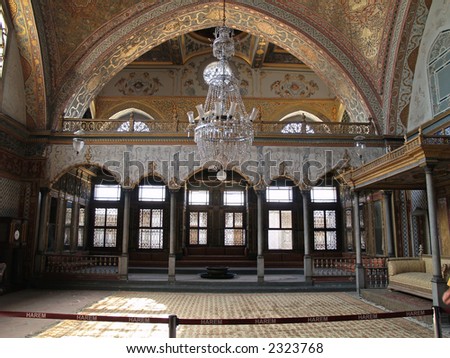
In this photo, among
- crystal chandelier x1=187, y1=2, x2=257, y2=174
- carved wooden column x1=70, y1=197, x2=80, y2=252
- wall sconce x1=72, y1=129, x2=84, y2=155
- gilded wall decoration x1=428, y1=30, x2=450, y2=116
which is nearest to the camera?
crystal chandelier x1=187, y1=2, x2=257, y2=174

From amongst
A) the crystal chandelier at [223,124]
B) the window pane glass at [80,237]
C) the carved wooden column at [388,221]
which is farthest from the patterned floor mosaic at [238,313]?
the window pane glass at [80,237]

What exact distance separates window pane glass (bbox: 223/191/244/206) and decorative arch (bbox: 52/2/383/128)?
505 centimetres

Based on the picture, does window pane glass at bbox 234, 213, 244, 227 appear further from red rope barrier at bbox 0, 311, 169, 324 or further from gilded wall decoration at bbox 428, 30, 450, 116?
red rope barrier at bbox 0, 311, 169, 324

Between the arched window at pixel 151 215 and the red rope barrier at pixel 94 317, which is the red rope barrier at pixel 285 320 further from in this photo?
the arched window at pixel 151 215

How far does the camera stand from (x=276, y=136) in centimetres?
970

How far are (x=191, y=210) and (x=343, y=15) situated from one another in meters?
7.77

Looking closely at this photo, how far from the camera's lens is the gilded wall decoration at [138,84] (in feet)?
41.1

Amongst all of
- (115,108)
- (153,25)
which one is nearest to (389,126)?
(153,25)

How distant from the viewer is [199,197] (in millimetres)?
13570

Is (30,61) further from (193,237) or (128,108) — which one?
(193,237)

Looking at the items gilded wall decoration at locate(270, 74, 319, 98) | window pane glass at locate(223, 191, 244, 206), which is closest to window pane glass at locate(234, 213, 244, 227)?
window pane glass at locate(223, 191, 244, 206)

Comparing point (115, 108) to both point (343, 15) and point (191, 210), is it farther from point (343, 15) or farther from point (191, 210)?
point (343, 15)

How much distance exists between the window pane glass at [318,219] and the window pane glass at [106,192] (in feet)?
23.2

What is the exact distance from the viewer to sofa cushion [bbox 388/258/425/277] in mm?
7262
